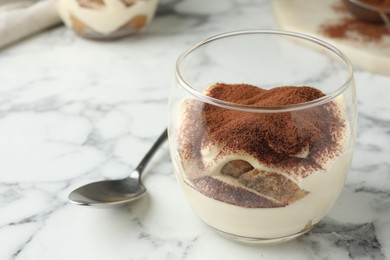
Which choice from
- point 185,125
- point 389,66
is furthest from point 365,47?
point 185,125

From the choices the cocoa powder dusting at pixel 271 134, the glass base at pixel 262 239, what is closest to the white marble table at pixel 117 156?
the glass base at pixel 262 239

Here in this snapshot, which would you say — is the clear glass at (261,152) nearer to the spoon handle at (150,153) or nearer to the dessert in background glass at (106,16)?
the spoon handle at (150,153)

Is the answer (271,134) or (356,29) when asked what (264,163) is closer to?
(271,134)

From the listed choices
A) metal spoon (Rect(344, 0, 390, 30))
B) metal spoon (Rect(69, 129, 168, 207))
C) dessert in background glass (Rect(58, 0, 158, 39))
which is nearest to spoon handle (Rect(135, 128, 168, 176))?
metal spoon (Rect(69, 129, 168, 207))

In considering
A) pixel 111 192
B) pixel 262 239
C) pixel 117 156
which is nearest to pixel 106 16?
pixel 117 156

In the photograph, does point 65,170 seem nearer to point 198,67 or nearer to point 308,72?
point 198,67

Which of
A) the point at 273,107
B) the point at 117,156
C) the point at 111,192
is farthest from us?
the point at 117,156
